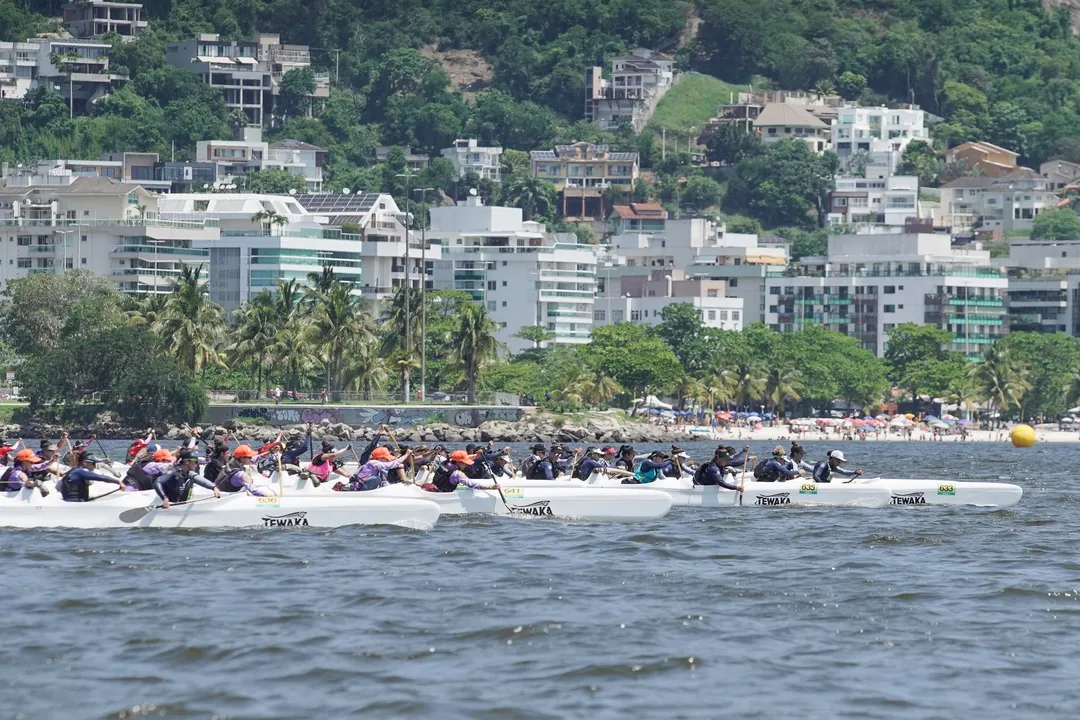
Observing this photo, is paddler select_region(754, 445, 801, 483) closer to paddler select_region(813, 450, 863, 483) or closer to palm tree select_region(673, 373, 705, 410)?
paddler select_region(813, 450, 863, 483)

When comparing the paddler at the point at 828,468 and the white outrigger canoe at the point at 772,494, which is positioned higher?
the paddler at the point at 828,468

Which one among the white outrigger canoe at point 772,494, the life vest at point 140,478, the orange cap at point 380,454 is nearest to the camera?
the life vest at point 140,478

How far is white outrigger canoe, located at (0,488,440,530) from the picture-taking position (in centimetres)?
4459

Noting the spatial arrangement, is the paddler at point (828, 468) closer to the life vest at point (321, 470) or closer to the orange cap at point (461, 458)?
the orange cap at point (461, 458)

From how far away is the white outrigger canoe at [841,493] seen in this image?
5222 cm

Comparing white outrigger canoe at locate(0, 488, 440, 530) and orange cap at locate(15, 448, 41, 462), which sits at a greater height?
orange cap at locate(15, 448, 41, 462)

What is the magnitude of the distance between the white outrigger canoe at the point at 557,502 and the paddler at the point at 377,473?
1.32 feet

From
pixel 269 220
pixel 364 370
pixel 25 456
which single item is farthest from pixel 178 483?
pixel 269 220

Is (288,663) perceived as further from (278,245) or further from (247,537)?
(278,245)

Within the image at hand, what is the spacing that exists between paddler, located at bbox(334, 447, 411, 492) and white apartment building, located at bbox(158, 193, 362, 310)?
13481 cm

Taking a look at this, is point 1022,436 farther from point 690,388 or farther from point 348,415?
point 690,388

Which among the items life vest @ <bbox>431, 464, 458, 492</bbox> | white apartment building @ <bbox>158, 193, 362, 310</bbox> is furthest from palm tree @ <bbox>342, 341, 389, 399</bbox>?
life vest @ <bbox>431, 464, 458, 492</bbox>

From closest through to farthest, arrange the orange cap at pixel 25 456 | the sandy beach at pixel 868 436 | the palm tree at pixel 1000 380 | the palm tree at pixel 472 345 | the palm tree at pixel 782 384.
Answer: the orange cap at pixel 25 456 → the palm tree at pixel 472 345 → the sandy beach at pixel 868 436 → the palm tree at pixel 782 384 → the palm tree at pixel 1000 380

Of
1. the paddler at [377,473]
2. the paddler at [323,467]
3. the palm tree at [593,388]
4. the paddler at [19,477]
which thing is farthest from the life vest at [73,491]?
the palm tree at [593,388]
